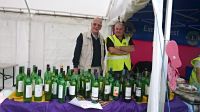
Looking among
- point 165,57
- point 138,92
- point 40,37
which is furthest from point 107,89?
point 40,37

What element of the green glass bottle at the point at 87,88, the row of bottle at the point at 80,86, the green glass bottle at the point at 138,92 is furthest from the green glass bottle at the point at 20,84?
the green glass bottle at the point at 138,92

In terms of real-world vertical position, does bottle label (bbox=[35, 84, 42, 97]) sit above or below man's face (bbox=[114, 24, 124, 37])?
below

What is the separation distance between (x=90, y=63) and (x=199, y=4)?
1.57m

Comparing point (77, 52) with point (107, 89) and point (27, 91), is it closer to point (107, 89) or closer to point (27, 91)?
point (107, 89)

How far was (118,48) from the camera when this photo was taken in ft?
9.27

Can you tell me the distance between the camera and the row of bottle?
6.37 ft

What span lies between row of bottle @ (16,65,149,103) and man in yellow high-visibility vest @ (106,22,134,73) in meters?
0.70

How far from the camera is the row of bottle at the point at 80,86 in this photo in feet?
6.37

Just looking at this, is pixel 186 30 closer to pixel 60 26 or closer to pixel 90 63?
pixel 90 63

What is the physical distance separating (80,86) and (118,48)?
2.87 feet

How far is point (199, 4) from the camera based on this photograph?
10.6 feet

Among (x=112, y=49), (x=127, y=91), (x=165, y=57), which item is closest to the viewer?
(x=165, y=57)

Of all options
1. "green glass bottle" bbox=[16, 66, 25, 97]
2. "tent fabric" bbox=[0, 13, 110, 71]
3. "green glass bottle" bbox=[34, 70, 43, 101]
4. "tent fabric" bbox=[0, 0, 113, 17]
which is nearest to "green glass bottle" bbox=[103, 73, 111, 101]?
"green glass bottle" bbox=[34, 70, 43, 101]

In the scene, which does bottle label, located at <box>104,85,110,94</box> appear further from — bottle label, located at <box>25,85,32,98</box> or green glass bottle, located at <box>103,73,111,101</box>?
bottle label, located at <box>25,85,32,98</box>
